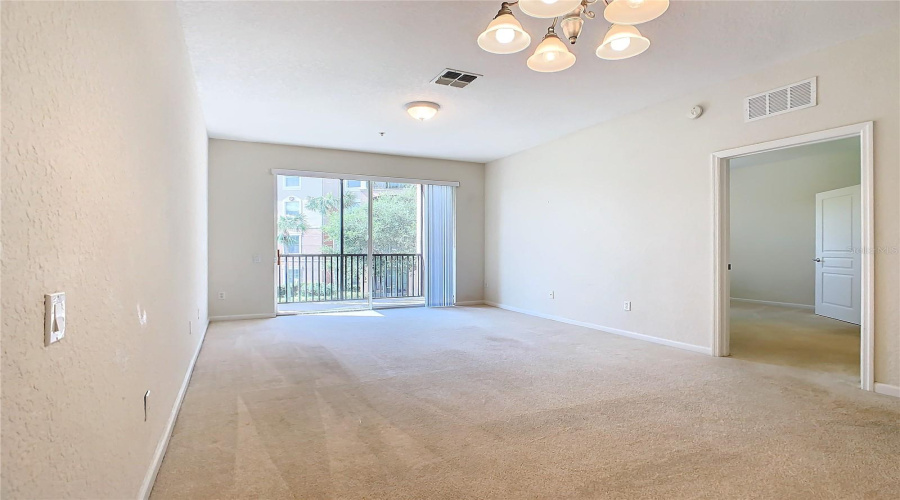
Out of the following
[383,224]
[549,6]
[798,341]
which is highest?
[549,6]

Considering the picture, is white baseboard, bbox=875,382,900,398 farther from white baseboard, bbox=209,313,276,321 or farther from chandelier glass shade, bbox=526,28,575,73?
white baseboard, bbox=209,313,276,321

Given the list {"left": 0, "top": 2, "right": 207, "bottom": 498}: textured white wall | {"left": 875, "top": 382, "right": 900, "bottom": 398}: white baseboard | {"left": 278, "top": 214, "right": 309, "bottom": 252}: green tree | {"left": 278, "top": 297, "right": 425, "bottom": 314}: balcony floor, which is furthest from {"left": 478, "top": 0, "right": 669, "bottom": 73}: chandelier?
{"left": 278, "top": 214, "right": 309, "bottom": 252}: green tree

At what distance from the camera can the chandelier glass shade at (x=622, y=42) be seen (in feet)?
7.94

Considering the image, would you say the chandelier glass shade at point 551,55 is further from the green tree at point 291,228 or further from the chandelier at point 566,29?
the green tree at point 291,228

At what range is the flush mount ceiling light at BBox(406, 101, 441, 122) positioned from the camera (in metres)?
4.61

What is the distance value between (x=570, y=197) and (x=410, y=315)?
283 cm

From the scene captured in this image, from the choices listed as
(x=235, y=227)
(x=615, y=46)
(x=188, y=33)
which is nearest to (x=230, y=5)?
(x=188, y=33)

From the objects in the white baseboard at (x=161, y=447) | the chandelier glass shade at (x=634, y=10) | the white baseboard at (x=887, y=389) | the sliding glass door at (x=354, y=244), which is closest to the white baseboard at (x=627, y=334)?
the white baseboard at (x=887, y=389)

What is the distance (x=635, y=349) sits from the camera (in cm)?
438

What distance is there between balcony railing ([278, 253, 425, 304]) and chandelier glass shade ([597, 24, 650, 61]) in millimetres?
5911

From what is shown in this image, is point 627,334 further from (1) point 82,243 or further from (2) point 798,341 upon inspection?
(1) point 82,243

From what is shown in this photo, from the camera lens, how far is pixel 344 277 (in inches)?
311

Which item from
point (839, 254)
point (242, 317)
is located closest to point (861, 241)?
point (839, 254)

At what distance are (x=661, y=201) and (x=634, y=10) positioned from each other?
2.87m
